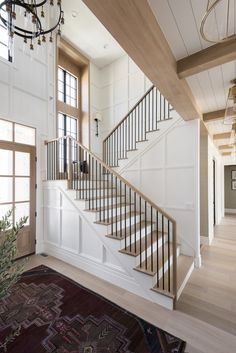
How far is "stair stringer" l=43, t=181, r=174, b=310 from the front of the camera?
2457mm

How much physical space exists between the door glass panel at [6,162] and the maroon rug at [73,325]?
2.07 metres

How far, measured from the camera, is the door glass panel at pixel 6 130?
3455mm

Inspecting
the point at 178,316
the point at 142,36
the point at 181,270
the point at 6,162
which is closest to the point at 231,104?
the point at 142,36

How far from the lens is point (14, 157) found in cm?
364

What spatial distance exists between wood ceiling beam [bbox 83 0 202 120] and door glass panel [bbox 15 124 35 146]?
3.02 m

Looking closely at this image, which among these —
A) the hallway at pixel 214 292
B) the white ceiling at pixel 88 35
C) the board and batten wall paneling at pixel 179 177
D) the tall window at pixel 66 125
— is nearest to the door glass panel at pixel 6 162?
the tall window at pixel 66 125

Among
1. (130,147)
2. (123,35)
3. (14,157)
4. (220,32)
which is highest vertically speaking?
(220,32)

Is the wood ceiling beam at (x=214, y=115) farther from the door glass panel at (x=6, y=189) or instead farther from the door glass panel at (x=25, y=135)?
the door glass panel at (x=6, y=189)

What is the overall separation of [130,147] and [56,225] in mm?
2536

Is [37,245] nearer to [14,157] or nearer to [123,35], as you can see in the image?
[14,157]

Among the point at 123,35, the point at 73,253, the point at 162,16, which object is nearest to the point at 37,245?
the point at 73,253

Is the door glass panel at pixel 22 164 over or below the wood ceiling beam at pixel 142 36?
below

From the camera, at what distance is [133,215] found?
3543 mm

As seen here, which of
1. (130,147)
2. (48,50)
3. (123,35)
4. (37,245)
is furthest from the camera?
(130,147)
